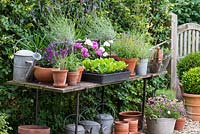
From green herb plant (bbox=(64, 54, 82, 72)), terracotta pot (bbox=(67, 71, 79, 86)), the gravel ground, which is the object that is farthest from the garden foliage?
the gravel ground

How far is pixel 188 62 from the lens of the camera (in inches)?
252

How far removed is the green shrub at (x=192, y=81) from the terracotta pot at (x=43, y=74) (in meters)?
2.72

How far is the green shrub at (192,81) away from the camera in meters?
5.91

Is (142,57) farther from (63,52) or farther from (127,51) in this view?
(63,52)

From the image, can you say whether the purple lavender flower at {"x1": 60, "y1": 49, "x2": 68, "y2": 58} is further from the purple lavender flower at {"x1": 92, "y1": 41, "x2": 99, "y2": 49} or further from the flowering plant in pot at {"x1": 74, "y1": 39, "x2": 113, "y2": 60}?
the purple lavender flower at {"x1": 92, "y1": 41, "x2": 99, "y2": 49}

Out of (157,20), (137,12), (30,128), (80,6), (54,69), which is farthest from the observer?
(157,20)

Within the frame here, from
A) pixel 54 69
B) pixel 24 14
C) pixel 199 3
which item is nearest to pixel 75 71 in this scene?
pixel 54 69

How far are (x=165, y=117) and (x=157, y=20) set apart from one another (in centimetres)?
149

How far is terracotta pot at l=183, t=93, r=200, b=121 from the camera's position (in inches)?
235

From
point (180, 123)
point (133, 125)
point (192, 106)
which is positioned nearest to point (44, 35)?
point (133, 125)

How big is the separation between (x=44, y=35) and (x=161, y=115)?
1.80 metres

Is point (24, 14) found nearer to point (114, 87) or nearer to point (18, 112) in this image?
point (18, 112)

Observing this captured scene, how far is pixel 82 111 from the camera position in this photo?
4.93 meters

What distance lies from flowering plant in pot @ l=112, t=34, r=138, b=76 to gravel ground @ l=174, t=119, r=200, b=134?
136cm
